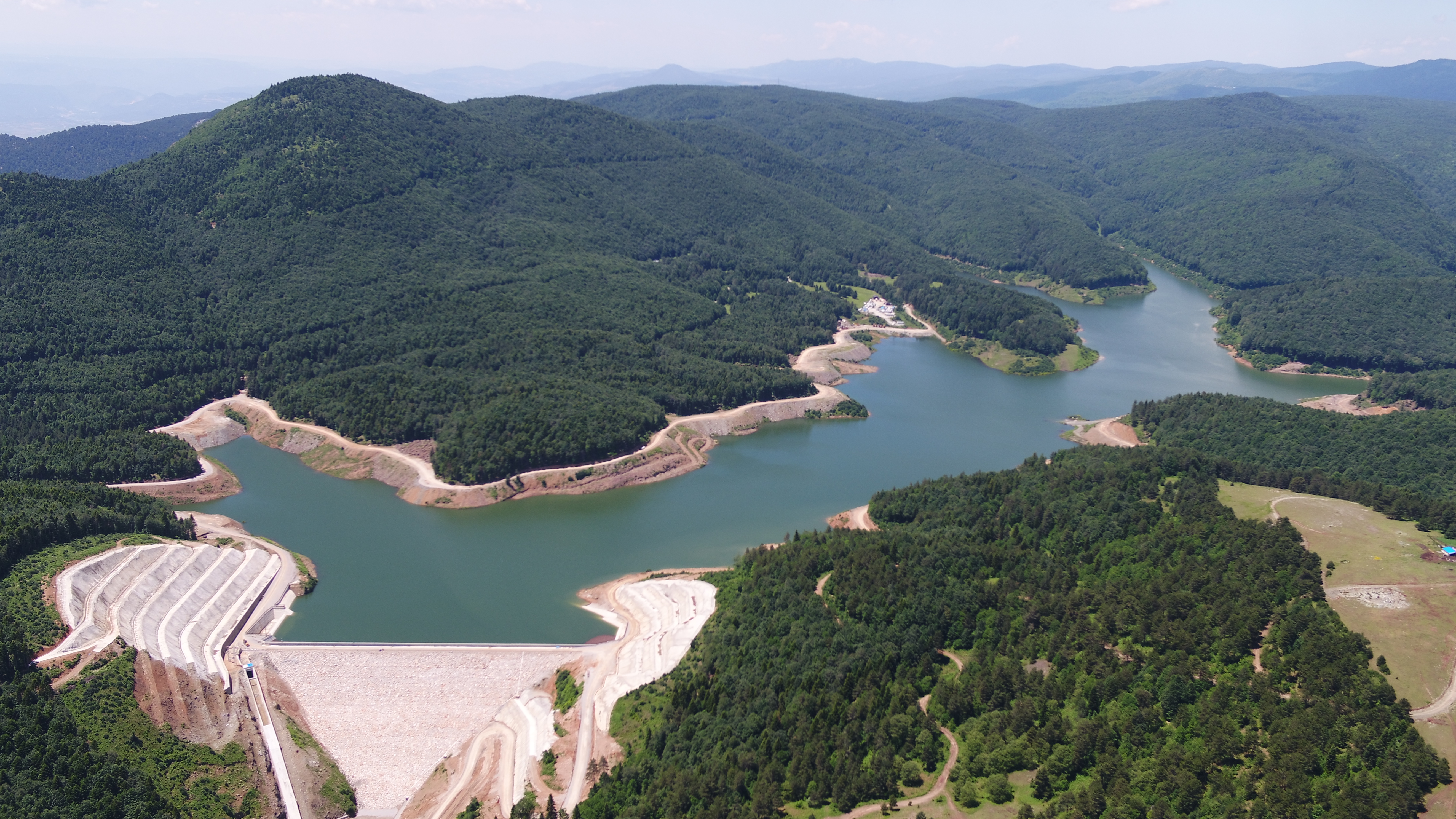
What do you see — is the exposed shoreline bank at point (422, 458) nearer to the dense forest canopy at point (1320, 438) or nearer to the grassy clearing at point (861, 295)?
the dense forest canopy at point (1320, 438)

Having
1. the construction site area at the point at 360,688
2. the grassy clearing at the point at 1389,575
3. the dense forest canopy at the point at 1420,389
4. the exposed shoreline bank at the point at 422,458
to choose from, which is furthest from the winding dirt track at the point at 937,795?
the dense forest canopy at the point at 1420,389

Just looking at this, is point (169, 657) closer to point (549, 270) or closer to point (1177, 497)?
point (1177, 497)

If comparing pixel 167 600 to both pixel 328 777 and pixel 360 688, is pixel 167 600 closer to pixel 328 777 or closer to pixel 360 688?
pixel 360 688

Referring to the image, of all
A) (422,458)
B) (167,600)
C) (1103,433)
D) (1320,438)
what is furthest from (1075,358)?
(167,600)

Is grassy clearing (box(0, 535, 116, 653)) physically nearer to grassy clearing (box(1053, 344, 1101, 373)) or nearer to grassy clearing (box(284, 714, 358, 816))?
grassy clearing (box(284, 714, 358, 816))

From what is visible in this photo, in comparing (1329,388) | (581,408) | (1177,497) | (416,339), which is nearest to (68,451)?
(416,339)

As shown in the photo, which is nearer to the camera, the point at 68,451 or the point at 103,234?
the point at 68,451
